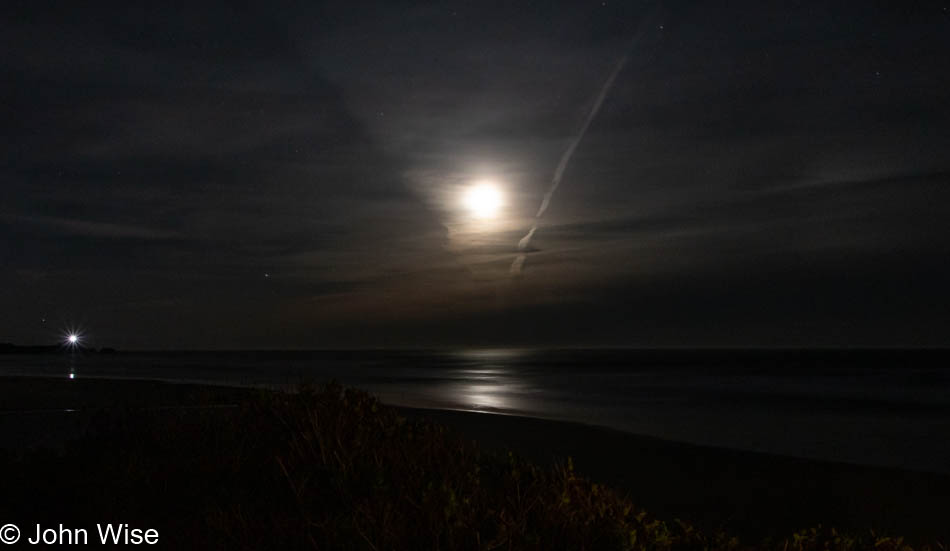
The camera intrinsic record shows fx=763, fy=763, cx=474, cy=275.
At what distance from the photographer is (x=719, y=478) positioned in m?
15.5

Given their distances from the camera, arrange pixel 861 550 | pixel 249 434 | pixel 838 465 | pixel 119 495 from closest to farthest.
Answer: pixel 861 550, pixel 119 495, pixel 249 434, pixel 838 465

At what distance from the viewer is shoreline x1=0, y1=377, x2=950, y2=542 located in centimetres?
1180

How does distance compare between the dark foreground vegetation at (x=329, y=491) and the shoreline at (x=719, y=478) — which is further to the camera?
the shoreline at (x=719, y=478)

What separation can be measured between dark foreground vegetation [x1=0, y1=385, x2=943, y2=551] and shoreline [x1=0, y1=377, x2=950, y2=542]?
46.2 inches

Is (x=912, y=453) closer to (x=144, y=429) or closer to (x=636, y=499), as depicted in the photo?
(x=636, y=499)

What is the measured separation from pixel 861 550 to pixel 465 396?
3628cm

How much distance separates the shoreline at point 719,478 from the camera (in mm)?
11805

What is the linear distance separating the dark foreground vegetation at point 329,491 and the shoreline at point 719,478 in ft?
3.85

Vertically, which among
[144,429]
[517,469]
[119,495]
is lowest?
[517,469]

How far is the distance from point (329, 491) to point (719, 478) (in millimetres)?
11539

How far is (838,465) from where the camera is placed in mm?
18734

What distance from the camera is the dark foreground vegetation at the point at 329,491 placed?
500 cm

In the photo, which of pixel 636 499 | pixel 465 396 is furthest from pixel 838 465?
pixel 465 396

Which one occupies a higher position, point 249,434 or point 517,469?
point 249,434
